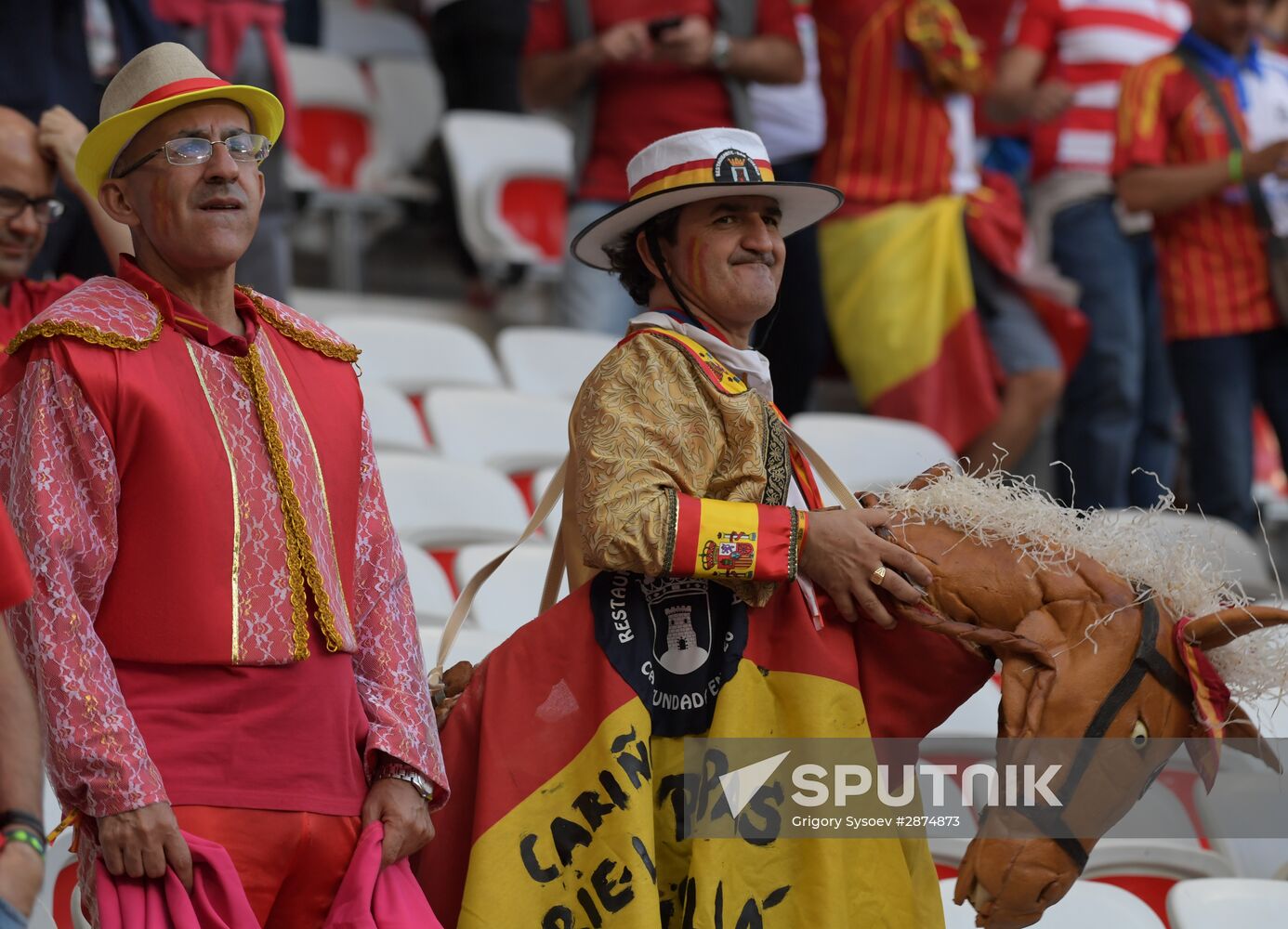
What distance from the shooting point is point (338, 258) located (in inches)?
309

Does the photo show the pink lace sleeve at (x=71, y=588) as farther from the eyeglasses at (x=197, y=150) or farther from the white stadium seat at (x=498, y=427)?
the white stadium seat at (x=498, y=427)

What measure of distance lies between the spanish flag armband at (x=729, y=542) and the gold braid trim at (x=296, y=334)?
0.58m

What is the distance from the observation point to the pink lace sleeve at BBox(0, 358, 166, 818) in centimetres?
239

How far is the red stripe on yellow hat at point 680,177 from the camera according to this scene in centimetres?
302

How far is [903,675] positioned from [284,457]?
1045 mm

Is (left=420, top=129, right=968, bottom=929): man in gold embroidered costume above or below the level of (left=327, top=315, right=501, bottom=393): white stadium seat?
below

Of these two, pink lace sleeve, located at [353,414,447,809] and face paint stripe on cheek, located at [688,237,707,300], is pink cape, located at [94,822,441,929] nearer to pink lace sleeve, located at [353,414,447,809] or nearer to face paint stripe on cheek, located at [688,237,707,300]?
pink lace sleeve, located at [353,414,447,809]

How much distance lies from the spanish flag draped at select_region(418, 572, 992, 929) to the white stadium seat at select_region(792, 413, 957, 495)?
8.67 feet

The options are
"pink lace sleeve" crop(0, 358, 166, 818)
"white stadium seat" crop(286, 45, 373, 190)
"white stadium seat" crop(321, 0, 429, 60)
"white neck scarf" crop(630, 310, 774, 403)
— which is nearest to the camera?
"pink lace sleeve" crop(0, 358, 166, 818)

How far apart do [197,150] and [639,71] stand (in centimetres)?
348

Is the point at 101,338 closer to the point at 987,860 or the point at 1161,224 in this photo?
the point at 987,860

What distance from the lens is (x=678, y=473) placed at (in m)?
2.84

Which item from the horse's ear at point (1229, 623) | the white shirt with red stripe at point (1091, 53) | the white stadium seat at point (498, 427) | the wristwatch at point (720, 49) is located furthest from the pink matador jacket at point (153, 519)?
the white shirt with red stripe at point (1091, 53)

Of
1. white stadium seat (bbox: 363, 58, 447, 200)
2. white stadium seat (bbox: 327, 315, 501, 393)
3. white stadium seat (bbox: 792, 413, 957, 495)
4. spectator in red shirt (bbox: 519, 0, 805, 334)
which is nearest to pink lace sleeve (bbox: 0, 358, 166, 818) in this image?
white stadium seat (bbox: 327, 315, 501, 393)
